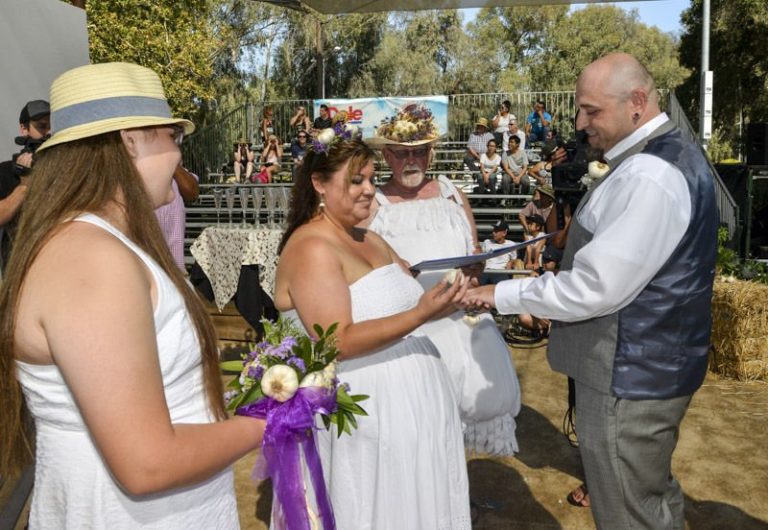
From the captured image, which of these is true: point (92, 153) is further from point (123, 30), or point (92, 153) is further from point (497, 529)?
point (123, 30)

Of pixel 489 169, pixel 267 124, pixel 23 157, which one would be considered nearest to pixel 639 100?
pixel 23 157

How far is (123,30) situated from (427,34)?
2023cm

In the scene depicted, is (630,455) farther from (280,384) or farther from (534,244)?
(534,244)

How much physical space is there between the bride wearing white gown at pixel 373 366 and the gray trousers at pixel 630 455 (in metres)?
0.50

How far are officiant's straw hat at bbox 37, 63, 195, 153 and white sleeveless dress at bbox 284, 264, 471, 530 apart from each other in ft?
3.97

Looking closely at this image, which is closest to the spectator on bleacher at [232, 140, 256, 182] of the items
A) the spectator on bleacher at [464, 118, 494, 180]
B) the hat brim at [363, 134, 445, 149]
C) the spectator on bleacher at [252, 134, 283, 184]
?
the spectator on bleacher at [252, 134, 283, 184]

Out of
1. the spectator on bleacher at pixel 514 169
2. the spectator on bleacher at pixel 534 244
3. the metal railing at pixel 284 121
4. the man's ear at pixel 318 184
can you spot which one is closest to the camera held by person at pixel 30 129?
the man's ear at pixel 318 184

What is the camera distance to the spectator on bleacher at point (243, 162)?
17.7 metres

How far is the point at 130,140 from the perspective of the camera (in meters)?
1.37

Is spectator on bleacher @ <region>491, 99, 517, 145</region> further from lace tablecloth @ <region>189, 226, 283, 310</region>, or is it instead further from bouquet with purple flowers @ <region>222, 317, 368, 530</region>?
bouquet with purple flowers @ <region>222, 317, 368, 530</region>

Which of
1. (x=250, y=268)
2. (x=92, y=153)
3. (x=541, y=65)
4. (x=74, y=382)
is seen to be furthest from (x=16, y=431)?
(x=541, y=65)

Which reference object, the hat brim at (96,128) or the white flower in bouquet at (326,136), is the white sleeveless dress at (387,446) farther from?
the hat brim at (96,128)

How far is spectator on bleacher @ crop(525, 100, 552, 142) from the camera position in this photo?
56.9 ft

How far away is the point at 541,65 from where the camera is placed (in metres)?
43.0
